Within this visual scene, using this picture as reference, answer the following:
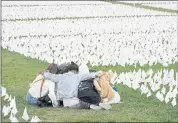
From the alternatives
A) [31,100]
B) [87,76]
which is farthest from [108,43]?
[31,100]

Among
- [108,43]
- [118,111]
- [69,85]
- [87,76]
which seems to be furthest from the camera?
[108,43]

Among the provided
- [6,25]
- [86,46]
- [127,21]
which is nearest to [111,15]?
[127,21]

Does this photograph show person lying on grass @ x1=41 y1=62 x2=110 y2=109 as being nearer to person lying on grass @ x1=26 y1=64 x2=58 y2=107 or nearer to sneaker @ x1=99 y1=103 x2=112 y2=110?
sneaker @ x1=99 y1=103 x2=112 y2=110

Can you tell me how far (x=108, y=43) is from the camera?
68.3ft

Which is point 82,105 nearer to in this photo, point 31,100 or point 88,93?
point 88,93

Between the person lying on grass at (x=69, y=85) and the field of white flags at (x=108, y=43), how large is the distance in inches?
38.0

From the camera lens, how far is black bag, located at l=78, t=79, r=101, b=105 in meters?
10.3

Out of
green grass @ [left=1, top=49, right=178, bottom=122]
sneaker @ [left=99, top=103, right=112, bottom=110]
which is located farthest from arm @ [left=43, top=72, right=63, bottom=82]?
sneaker @ [left=99, top=103, right=112, bottom=110]

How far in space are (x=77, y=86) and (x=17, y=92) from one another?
221cm

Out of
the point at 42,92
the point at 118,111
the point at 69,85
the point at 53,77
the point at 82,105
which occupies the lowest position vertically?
the point at 118,111

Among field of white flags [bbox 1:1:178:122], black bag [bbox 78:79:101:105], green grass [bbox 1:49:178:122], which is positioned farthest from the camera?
field of white flags [bbox 1:1:178:122]

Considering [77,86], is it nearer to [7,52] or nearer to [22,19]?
[7,52]

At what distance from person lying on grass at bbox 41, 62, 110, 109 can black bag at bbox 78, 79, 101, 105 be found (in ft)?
0.26

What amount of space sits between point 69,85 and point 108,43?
10563 millimetres
